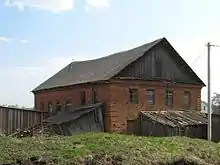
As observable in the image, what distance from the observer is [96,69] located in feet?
134

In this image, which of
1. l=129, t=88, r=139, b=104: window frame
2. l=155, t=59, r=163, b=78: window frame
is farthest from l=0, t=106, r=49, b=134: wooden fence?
l=155, t=59, r=163, b=78: window frame

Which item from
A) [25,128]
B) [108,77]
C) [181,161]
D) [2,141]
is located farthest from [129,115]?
[2,141]

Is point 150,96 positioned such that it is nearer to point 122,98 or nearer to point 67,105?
point 122,98

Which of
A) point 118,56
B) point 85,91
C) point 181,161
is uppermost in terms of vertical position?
point 118,56

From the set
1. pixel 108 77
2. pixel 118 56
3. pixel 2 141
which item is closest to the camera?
pixel 2 141

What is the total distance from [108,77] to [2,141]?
52.5ft

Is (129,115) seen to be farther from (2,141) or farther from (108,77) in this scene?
(2,141)

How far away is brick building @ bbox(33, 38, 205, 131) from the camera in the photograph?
117ft

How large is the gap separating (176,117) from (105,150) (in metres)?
15.4

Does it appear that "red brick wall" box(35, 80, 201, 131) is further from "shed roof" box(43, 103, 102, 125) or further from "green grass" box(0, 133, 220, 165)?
"green grass" box(0, 133, 220, 165)

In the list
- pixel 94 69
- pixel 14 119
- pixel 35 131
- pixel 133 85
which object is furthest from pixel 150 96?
pixel 35 131

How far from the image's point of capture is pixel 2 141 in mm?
20531

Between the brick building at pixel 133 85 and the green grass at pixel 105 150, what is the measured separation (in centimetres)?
1035

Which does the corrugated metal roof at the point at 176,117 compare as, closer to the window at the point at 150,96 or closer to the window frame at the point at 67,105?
the window at the point at 150,96
